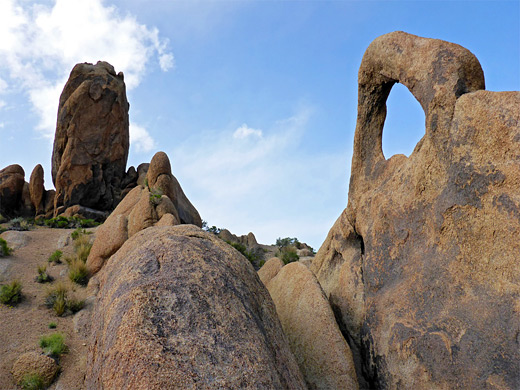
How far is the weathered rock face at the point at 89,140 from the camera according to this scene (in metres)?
29.3

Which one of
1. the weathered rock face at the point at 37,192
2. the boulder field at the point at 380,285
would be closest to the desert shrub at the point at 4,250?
the boulder field at the point at 380,285

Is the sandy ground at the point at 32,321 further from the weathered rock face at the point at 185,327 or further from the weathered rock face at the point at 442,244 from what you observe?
the weathered rock face at the point at 442,244

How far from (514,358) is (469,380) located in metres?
0.46

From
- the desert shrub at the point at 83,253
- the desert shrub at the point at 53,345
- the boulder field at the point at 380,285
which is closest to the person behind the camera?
the boulder field at the point at 380,285

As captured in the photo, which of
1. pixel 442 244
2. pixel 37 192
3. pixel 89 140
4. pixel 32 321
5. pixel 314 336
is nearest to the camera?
pixel 442 244

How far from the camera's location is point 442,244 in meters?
4.31

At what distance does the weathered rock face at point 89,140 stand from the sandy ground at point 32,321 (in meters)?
14.7

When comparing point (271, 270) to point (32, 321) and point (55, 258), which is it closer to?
point (32, 321)

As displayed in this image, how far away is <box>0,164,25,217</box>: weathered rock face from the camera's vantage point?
95.3 feet

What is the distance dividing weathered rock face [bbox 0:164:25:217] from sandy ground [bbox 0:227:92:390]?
16.1 m

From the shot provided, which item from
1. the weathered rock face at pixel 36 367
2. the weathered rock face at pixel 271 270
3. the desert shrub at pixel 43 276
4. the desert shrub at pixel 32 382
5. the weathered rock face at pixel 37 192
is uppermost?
the weathered rock face at pixel 37 192

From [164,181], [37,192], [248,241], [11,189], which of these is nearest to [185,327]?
[164,181]

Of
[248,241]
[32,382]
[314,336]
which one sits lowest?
[32,382]

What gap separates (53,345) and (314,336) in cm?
605
